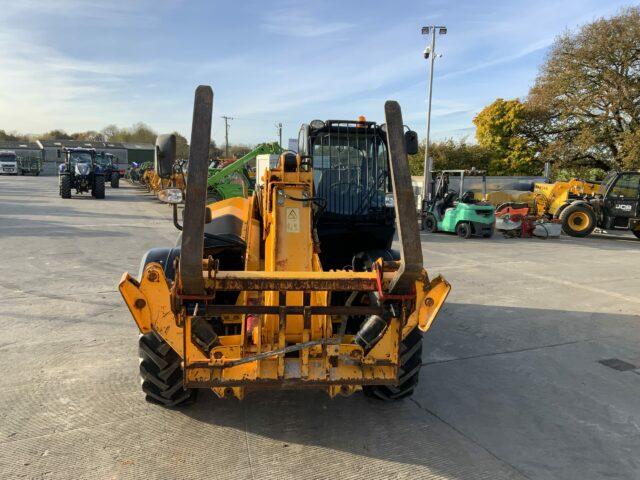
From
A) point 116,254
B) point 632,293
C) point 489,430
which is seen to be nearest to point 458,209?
point 632,293

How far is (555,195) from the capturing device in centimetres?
1680

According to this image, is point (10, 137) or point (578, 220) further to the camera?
point (10, 137)

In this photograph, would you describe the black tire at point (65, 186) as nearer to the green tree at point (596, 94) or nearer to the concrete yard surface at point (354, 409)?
the concrete yard surface at point (354, 409)

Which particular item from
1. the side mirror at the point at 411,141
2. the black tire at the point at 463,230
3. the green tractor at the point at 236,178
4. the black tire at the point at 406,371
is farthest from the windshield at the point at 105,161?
the black tire at the point at 406,371

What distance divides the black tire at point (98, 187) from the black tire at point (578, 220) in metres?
19.9

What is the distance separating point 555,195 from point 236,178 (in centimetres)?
1147

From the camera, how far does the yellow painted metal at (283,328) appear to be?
285 centimetres

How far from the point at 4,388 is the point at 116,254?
5.83 m

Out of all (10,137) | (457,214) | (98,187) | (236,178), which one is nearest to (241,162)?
(236,178)

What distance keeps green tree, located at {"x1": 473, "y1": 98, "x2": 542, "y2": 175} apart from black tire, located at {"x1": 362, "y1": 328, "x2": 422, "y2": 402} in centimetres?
2987

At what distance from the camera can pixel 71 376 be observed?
404cm

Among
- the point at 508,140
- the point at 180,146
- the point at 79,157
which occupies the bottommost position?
the point at 180,146

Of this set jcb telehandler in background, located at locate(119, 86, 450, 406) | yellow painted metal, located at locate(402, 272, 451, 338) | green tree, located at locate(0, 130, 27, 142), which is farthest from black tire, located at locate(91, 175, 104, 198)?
green tree, located at locate(0, 130, 27, 142)

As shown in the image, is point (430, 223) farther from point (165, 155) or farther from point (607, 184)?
point (165, 155)
